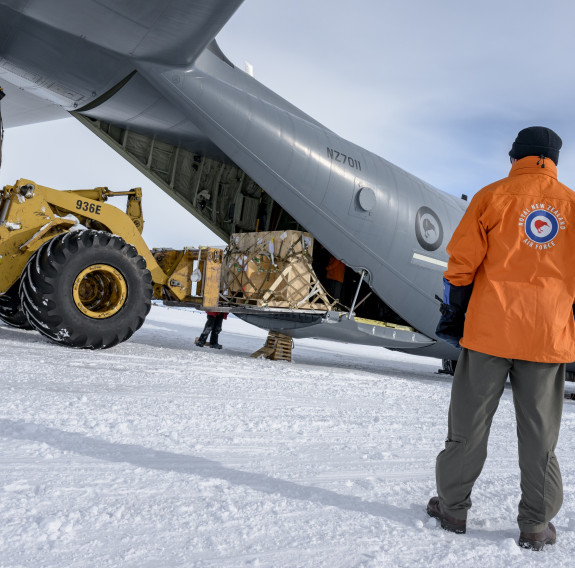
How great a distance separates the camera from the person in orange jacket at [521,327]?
7.27 ft

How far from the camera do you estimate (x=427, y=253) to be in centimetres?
898

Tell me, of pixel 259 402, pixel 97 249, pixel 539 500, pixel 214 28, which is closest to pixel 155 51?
pixel 214 28

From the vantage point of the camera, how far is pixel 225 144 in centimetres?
746

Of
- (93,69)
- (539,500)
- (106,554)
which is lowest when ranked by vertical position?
(106,554)

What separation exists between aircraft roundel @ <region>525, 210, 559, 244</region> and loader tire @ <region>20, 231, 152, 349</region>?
5162mm

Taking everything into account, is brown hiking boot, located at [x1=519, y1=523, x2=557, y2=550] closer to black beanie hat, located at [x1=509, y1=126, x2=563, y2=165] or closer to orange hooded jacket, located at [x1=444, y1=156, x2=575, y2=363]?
orange hooded jacket, located at [x1=444, y1=156, x2=575, y2=363]

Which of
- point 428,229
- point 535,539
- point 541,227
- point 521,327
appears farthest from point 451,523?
point 428,229

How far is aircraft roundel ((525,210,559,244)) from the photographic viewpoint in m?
2.29

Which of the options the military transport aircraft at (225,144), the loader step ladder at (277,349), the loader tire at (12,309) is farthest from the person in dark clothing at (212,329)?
the loader tire at (12,309)

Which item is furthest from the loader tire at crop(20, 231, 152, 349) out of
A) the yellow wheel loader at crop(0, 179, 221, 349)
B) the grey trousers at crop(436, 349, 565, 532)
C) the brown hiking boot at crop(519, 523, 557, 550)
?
the brown hiking boot at crop(519, 523, 557, 550)

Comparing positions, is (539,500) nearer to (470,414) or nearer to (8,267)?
(470,414)

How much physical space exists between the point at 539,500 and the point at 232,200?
8.14 m

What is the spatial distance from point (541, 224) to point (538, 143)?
366 millimetres

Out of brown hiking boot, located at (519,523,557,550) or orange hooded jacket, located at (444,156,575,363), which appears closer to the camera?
brown hiking boot, located at (519,523,557,550)
